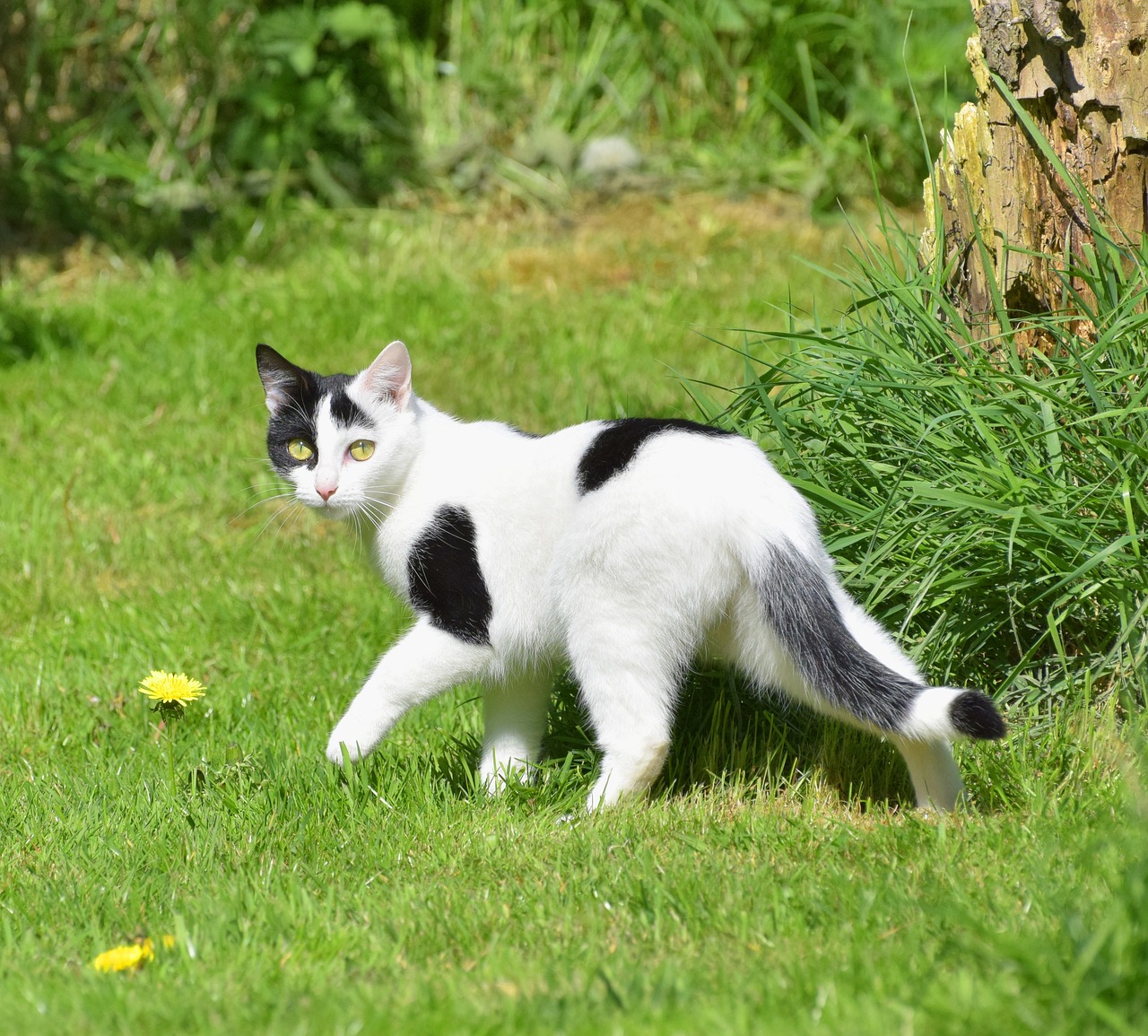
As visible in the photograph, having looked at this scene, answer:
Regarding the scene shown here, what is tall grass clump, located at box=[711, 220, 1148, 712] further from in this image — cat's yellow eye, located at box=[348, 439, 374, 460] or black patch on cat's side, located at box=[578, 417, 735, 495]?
cat's yellow eye, located at box=[348, 439, 374, 460]

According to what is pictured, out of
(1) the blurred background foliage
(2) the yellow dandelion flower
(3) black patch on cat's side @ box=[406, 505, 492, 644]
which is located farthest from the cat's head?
(1) the blurred background foliage

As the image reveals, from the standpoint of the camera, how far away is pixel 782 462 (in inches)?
135

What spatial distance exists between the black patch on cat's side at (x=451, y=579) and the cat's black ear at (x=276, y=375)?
0.57 m

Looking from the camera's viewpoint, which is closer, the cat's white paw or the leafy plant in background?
the cat's white paw

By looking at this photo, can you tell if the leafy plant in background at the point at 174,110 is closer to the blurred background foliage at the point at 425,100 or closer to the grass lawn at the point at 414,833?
the blurred background foliage at the point at 425,100

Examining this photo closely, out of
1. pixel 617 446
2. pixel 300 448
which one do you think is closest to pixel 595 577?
pixel 617 446

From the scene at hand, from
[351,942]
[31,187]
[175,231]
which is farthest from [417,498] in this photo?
[31,187]

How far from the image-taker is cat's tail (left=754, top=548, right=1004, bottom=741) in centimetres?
260

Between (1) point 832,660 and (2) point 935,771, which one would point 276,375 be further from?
(2) point 935,771

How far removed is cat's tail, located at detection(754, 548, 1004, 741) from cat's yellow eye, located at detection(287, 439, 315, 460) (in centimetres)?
124

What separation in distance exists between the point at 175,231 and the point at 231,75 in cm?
104

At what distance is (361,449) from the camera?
3244 millimetres

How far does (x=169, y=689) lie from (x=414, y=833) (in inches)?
31.5

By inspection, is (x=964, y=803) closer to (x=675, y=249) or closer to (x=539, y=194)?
(x=675, y=249)
